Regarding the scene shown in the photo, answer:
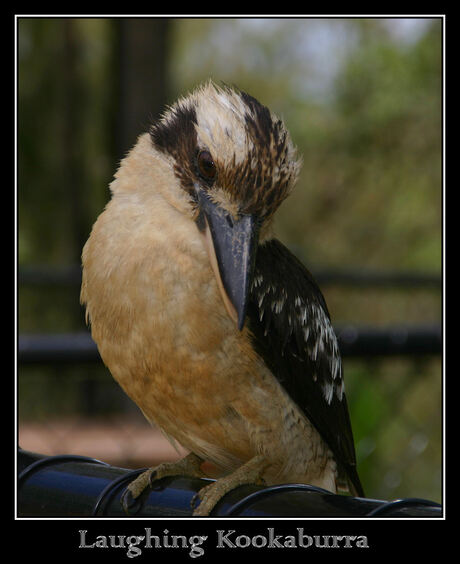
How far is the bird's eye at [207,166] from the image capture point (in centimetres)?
173

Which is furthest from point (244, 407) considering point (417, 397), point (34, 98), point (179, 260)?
point (34, 98)

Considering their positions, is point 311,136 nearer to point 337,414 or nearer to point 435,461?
point 435,461

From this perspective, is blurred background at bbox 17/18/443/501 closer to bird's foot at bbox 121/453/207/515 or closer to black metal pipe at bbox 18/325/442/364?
black metal pipe at bbox 18/325/442/364

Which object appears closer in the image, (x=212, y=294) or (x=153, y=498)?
(x=153, y=498)

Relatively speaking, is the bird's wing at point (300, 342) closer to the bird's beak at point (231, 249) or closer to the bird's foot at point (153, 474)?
the bird's beak at point (231, 249)

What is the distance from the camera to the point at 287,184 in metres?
1.76

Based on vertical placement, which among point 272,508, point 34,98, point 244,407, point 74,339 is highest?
point 34,98

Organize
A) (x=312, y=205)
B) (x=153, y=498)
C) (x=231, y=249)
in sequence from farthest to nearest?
(x=312, y=205)
(x=231, y=249)
(x=153, y=498)

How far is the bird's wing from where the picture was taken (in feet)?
6.08

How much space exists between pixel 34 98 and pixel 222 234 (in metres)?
7.45

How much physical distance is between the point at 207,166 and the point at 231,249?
0.86ft

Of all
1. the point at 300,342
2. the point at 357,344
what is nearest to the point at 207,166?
the point at 300,342

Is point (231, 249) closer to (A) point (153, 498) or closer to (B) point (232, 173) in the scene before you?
(B) point (232, 173)

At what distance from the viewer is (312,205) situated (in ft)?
25.8
